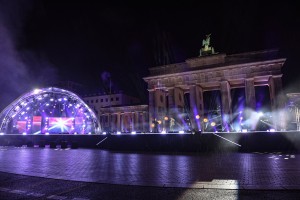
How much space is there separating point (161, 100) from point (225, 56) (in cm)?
1727

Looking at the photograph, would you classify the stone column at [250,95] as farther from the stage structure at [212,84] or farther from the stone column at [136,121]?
the stone column at [136,121]

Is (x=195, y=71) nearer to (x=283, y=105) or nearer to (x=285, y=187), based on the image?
(x=283, y=105)

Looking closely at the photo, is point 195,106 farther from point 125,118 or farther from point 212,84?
point 125,118

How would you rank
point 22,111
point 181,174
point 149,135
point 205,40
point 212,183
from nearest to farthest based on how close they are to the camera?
point 212,183
point 181,174
point 149,135
point 22,111
point 205,40

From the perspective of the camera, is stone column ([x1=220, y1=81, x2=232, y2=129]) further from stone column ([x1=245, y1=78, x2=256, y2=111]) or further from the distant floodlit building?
the distant floodlit building

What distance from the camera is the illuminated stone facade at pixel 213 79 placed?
38.5m

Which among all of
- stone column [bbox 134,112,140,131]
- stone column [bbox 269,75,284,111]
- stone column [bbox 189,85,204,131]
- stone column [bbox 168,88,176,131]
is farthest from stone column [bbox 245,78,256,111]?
Answer: stone column [bbox 134,112,140,131]

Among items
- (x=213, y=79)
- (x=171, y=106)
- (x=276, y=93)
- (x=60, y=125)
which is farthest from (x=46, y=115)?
(x=276, y=93)

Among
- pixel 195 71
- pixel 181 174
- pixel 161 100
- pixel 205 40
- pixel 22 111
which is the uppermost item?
pixel 205 40

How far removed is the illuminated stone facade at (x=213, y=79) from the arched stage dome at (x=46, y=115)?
1673cm

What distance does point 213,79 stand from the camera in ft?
139

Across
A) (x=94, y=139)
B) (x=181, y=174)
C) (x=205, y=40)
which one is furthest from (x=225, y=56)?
(x=181, y=174)

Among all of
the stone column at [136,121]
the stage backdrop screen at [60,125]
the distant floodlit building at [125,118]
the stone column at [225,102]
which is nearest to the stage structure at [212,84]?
the stone column at [225,102]

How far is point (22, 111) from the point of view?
3700 centimetres
